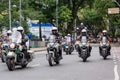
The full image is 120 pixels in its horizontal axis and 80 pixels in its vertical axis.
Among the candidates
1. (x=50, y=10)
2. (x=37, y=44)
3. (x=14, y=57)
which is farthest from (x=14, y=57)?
(x=50, y=10)

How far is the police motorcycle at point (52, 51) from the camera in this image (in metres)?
22.8

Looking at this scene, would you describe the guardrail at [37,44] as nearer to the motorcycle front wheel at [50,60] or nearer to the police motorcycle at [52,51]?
the police motorcycle at [52,51]

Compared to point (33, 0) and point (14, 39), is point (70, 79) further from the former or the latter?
point (33, 0)

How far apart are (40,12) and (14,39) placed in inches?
1721

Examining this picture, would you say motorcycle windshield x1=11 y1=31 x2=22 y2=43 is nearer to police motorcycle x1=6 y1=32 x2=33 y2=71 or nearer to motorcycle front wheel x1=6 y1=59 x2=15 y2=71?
police motorcycle x1=6 y1=32 x2=33 y2=71

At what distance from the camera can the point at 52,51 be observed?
2292 cm

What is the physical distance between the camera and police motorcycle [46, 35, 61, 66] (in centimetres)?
2277

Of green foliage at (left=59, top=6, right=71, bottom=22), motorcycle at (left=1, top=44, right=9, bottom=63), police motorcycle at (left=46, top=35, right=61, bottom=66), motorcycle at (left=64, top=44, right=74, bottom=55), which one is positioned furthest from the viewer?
green foliage at (left=59, top=6, right=71, bottom=22)

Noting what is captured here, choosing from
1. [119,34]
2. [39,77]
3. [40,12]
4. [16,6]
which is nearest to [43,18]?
[40,12]

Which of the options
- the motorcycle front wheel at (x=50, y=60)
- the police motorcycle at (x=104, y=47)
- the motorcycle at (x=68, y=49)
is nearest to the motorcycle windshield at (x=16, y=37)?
the motorcycle front wheel at (x=50, y=60)

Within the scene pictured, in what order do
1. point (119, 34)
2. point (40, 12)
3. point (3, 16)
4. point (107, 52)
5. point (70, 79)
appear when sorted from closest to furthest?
point (70, 79)
point (107, 52)
point (3, 16)
point (40, 12)
point (119, 34)

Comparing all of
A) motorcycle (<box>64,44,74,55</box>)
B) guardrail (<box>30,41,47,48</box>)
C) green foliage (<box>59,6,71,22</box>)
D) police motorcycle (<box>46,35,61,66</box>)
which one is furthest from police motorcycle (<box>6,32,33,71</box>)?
green foliage (<box>59,6,71,22</box>)

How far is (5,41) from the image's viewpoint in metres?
28.5

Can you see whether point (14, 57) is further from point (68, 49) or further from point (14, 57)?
point (68, 49)
